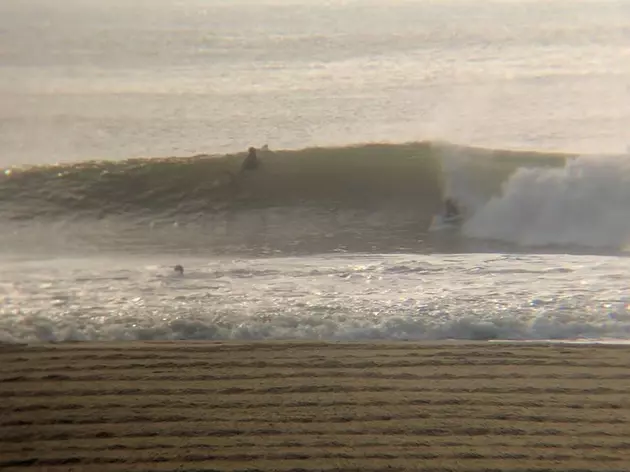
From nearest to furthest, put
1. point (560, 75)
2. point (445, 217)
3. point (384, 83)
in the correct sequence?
point (445, 217), point (384, 83), point (560, 75)

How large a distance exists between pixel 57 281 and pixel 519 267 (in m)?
3.76

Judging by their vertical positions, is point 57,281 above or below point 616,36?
below

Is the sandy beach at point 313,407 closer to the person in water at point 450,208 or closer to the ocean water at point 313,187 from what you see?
the ocean water at point 313,187

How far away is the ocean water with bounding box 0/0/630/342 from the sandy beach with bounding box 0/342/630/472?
55 centimetres

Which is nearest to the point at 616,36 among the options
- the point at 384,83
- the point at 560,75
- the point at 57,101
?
the point at 560,75

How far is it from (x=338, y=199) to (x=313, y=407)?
6484 millimetres

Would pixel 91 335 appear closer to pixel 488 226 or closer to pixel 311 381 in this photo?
pixel 311 381

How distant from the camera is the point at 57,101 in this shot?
1653 cm

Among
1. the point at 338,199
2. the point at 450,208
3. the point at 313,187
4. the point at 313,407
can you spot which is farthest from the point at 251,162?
the point at 313,407

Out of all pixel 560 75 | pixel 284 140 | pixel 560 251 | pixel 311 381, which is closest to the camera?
pixel 311 381

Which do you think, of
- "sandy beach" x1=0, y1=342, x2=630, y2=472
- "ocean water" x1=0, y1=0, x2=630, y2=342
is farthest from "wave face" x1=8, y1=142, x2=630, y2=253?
"sandy beach" x1=0, y1=342, x2=630, y2=472

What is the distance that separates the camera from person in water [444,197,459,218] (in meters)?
9.66

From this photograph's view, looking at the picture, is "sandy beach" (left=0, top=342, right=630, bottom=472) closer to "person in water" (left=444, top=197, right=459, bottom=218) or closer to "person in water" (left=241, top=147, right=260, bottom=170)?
"person in water" (left=444, top=197, right=459, bottom=218)

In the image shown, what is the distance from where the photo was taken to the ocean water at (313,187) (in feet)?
19.7
